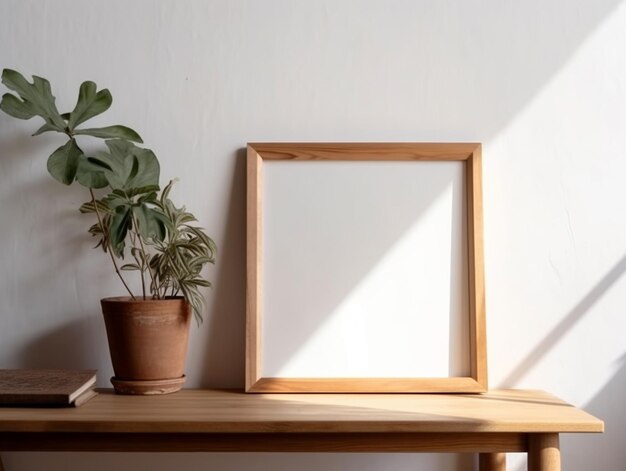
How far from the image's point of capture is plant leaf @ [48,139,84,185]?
1.74m

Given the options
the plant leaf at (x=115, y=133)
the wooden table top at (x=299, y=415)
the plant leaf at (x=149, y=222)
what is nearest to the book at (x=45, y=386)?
the wooden table top at (x=299, y=415)

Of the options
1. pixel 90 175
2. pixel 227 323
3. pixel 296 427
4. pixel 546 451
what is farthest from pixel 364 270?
pixel 90 175

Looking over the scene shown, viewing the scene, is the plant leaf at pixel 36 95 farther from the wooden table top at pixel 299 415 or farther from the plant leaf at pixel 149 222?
the wooden table top at pixel 299 415

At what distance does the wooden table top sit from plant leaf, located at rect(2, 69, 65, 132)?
2.32ft

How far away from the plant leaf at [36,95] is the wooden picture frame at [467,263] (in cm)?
50

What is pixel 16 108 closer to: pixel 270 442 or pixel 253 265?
pixel 253 265

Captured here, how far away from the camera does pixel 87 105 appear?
180 cm

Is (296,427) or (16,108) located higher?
(16,108)

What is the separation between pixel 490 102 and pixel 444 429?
0.91 m

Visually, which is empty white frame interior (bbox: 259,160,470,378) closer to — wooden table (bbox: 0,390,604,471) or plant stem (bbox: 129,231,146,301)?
wooden table (bbox: 0,390,604,471)

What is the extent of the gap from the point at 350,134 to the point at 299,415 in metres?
0.78

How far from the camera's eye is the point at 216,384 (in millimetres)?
1914

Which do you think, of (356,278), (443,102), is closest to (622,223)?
(443,102)

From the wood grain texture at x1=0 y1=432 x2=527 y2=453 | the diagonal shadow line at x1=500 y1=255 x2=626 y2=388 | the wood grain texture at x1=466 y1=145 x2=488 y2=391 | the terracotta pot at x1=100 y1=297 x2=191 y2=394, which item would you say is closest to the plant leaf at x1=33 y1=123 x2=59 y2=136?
the terracotta pot at x1=100 y1=297 x2=191 y2=394
